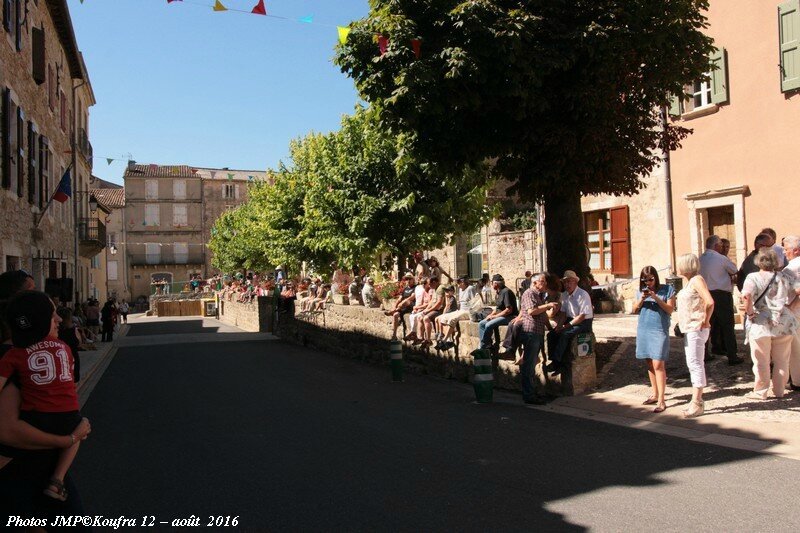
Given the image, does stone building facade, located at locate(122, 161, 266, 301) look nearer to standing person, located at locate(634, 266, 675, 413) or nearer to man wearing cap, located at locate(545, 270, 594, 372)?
man wearing cap, located at locate(545, 270, 594, 372)

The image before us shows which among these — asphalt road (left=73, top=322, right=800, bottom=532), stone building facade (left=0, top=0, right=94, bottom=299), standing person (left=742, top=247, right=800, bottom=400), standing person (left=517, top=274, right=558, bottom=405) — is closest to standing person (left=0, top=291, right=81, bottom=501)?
asphalt road (left=73, top=322, right=800, bottom=532)

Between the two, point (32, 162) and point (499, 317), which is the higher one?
point (32, 162)

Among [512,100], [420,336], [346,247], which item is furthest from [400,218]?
[512,100]

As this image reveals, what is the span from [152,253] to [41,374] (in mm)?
72894

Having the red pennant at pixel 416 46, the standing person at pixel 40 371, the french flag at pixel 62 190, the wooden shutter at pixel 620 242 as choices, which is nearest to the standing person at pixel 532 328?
the red pennant at pixel 416 46

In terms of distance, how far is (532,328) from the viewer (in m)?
9.43

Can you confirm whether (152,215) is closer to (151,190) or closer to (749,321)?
(151,190)

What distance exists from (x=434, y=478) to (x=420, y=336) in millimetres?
7787

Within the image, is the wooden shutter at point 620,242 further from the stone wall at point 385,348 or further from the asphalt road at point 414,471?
the asphalt road at point 414,471

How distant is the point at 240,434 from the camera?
25.7 feet

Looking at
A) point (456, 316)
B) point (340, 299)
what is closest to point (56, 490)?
point (456, 316)

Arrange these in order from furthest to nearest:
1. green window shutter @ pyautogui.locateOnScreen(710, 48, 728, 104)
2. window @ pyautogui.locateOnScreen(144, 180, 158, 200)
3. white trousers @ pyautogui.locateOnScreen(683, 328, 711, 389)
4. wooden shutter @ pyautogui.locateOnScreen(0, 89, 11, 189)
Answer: window @ pyautogui.locateOnScreen(144, 180, 158, 200) < green window shutter @ pyautogui.locateOnScreen(710, 48, 728, 104) < wooden shutter @ pyautogui.locateOnScreen(0, 89, 11, 189) < white trousers @ pyautogui.locateOnScreen(683, 328, 711, 389)

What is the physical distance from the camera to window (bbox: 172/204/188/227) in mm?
74500

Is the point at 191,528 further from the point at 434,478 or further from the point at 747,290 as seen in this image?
the point at 747,290
